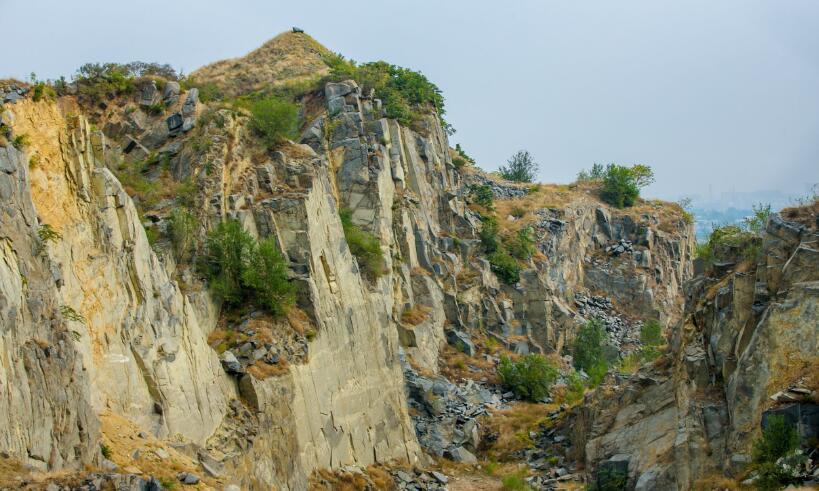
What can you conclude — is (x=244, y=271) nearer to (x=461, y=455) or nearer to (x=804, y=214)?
(x=461, y=455)

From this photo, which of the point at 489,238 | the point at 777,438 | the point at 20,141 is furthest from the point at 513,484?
the point at 489,238

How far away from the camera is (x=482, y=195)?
169ft

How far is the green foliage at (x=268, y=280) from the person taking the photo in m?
25.8

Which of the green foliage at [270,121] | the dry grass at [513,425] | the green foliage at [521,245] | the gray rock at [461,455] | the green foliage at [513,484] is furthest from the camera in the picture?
the green foliage at [521,245]

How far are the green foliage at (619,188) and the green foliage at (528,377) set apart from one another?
2284 cm

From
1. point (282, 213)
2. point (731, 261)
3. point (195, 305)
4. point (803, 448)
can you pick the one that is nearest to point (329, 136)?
point (282, 213)

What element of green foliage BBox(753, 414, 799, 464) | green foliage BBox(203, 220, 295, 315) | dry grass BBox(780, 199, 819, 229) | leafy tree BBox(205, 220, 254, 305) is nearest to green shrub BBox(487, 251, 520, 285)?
green foliage BBox(203, 220, 295, 315)

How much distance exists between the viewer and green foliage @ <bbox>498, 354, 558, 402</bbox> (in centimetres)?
3778

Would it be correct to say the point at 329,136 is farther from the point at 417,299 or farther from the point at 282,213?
the point at 282,213

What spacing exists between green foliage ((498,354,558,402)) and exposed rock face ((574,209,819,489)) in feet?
32.8

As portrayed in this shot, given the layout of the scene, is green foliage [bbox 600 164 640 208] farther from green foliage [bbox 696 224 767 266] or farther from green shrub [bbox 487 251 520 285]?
green foliage [bbox 696 224 767 266]

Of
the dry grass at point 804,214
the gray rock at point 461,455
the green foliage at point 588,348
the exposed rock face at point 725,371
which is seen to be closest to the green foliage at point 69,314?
the exposed rock face at point 725,371

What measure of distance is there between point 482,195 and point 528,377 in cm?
1635

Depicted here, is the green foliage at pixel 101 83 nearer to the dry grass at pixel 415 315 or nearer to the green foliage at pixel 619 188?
the dry grass at pixel 415 315
